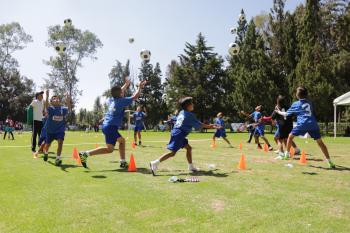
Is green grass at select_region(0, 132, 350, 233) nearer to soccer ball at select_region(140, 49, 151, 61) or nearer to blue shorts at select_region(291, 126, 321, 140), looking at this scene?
blue shorts at select_region(291, 126, 321, 140)

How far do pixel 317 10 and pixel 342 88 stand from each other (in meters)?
9.32

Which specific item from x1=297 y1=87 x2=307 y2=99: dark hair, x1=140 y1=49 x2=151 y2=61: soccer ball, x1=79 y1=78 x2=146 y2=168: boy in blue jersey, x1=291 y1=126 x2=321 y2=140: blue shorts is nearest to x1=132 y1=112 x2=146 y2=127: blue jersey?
x1=140 y1=49 x2=151 y2=61: soccer ball

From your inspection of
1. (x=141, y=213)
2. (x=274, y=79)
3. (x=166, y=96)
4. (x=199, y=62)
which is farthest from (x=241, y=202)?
(x=166, y=96)

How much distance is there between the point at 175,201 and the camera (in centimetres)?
602

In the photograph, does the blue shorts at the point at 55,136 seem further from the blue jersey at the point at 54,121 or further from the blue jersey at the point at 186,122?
the blue jersey at the point at 186,122

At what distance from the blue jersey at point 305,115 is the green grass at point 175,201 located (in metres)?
1.22

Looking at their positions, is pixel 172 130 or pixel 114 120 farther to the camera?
pixel 114 120

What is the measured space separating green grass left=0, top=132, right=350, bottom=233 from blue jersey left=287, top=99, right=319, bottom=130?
122cm

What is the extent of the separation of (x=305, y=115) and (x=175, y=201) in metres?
5.62

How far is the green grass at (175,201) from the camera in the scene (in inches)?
188

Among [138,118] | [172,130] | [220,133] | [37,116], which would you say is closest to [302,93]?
[172,130]

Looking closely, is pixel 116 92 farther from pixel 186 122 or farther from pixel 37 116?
pixel 37 116

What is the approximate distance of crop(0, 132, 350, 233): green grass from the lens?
478cm

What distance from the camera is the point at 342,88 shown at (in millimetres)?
43406
